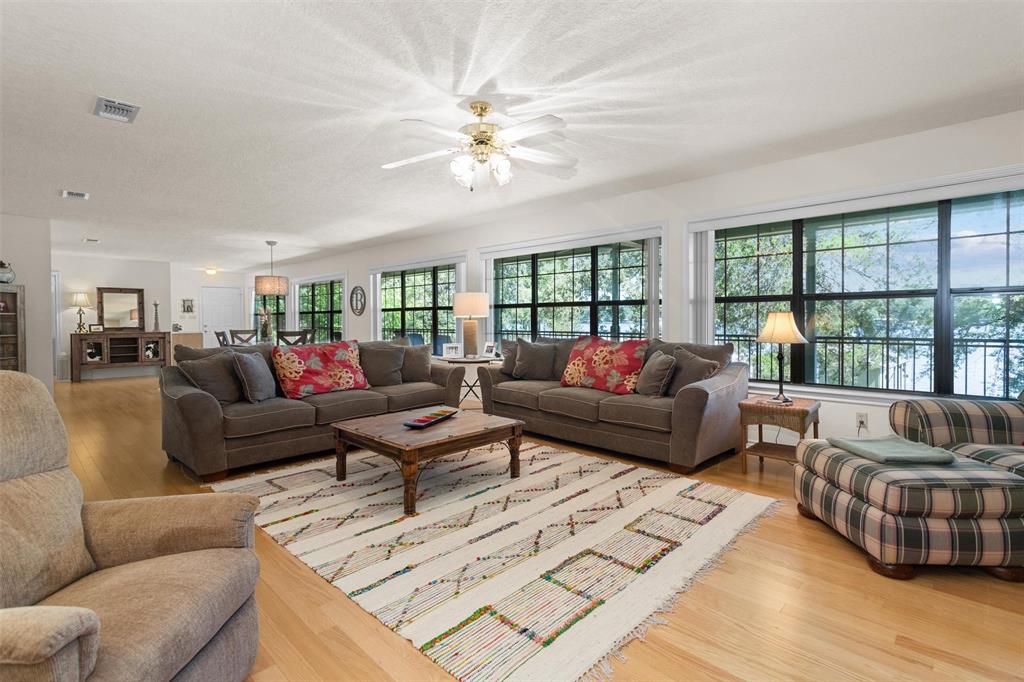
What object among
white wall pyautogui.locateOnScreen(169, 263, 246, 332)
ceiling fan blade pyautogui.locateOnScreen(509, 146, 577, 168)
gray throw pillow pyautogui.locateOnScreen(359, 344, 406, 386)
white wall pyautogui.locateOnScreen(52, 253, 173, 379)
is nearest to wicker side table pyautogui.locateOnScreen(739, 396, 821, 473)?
ceiling fan blade pyautogui.locateOnScreen(509, 146, 577, 168)

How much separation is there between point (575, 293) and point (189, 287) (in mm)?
10213

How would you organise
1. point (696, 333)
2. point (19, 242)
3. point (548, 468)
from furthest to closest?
1. point (19, 242)
2. point (696, 333)
3. point (548, 468)

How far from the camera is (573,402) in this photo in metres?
4.28

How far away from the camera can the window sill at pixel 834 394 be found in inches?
153

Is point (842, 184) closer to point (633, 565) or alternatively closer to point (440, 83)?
point (440, 83)

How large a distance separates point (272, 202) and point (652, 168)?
4.03 metres

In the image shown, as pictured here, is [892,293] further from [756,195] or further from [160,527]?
[160,527]

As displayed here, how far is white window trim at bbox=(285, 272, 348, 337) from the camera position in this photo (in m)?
9.63

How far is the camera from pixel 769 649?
1731 millimetres

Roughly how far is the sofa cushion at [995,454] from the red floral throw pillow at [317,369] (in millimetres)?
4297

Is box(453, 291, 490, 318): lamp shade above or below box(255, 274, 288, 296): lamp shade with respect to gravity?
below

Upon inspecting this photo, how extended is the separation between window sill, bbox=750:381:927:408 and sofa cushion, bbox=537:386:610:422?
5.04 ft

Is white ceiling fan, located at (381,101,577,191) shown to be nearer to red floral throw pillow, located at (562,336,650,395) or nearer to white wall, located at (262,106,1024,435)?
red floral throw pillow, located at (562,336,650,395)

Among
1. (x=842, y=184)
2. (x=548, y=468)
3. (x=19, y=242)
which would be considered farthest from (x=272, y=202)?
(x=842, y=184)
